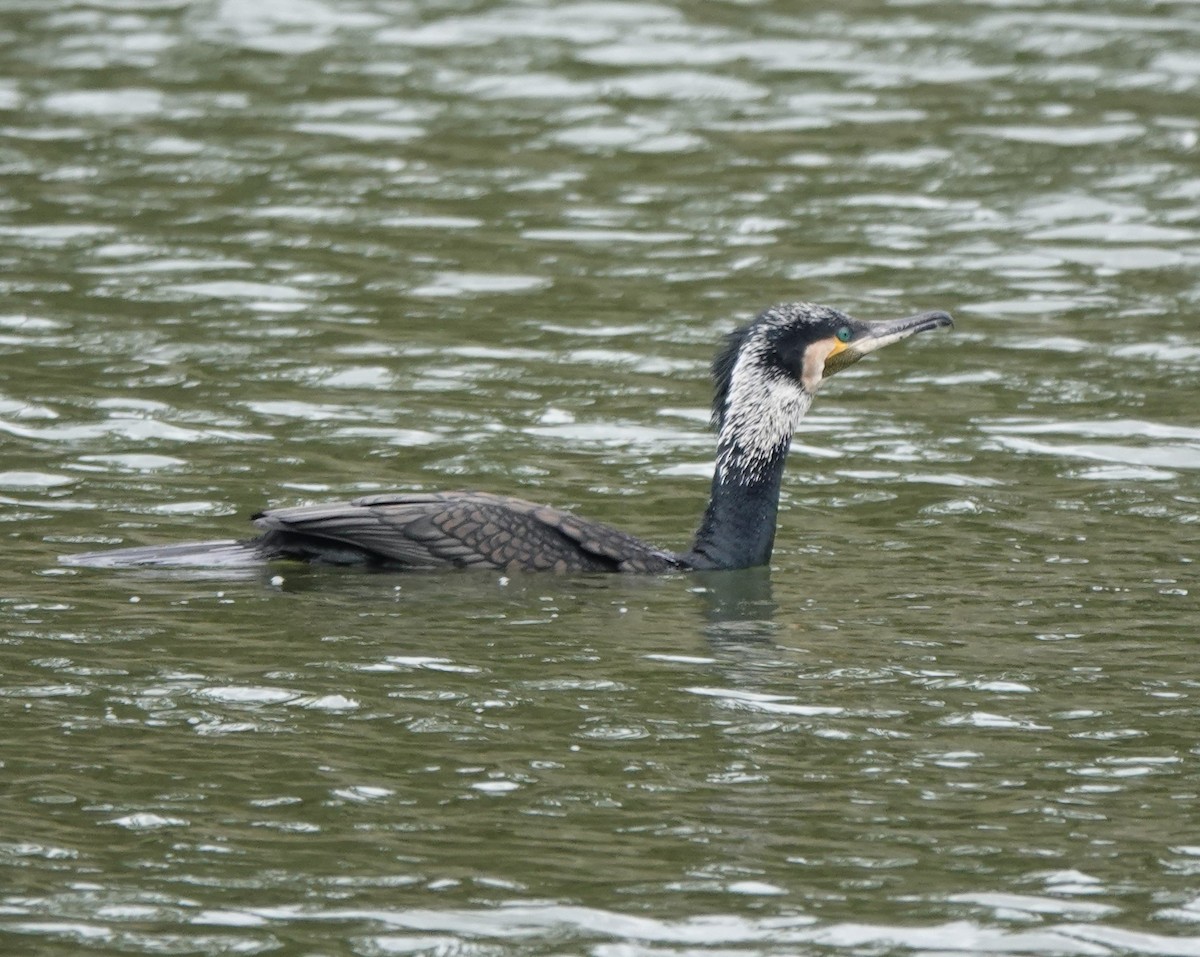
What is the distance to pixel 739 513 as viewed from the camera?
10.4 meters

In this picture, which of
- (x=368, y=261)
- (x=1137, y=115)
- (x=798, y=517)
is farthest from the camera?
(x=1137, y=115)

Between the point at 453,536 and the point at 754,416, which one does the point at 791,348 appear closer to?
the point at 754,416

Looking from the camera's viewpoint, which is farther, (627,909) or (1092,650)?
(1092,650)

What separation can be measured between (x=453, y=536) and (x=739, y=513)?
4.33 ft

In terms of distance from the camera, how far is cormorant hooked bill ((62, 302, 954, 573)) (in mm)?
9945

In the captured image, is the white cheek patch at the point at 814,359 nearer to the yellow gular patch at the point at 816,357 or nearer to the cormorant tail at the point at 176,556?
the yellow gular patch at the point at 816,357

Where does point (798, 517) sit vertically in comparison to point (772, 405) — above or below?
below

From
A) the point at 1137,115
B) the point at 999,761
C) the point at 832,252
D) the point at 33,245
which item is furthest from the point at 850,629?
the point at 1137,115

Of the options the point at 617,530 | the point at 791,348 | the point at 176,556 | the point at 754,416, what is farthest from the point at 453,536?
the point at 791,348

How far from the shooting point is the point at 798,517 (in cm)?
1138

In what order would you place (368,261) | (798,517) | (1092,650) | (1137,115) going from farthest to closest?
(1137,115)
(368,261)
(798,517)
(1092,650)

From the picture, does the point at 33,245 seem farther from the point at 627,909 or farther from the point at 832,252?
the point at 627,909

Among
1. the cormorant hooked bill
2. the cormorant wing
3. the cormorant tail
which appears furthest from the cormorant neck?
the cormorant tail

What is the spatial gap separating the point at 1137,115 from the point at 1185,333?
477 cm
